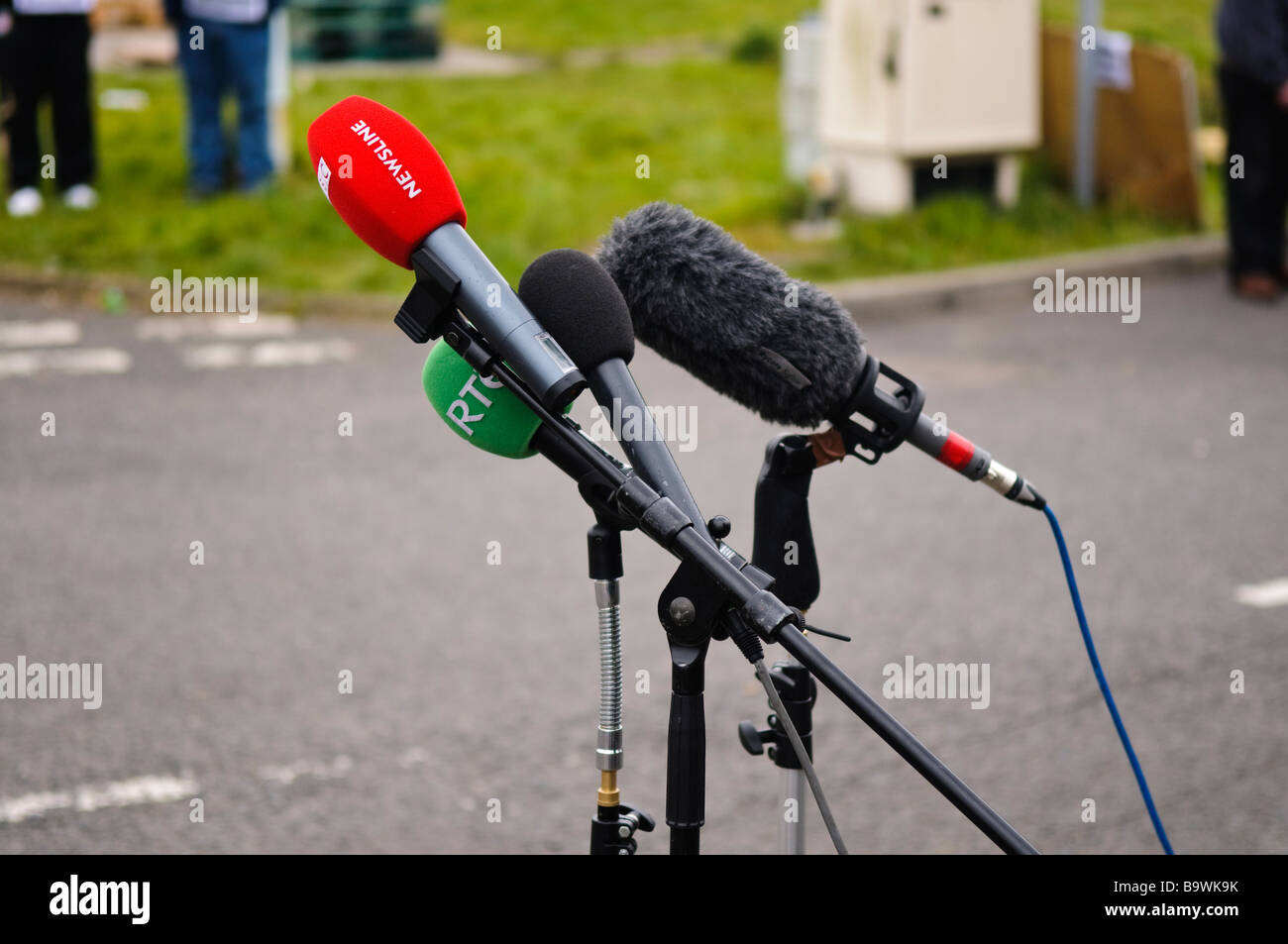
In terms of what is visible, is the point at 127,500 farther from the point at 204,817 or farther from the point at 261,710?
the point at 204,817

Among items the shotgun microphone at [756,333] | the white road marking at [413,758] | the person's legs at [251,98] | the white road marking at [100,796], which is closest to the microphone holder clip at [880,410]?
the shotgun microphone at [756,333]

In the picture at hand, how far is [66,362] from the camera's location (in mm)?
7883

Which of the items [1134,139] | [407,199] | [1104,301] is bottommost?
[1104,301]

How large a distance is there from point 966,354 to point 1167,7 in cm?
1221

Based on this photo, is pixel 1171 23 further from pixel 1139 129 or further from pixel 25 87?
pixel 25 87

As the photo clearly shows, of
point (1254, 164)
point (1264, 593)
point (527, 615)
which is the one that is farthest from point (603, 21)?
point (1264, 593)

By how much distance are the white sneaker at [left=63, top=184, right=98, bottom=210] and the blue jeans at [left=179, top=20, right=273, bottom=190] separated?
0.65m

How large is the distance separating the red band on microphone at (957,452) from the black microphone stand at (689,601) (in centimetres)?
40

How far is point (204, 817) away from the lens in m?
3.82

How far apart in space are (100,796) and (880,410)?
2591mm

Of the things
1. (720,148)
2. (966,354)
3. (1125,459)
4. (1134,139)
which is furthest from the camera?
(720,148)

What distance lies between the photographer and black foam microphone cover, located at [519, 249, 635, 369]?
179 centimetres
